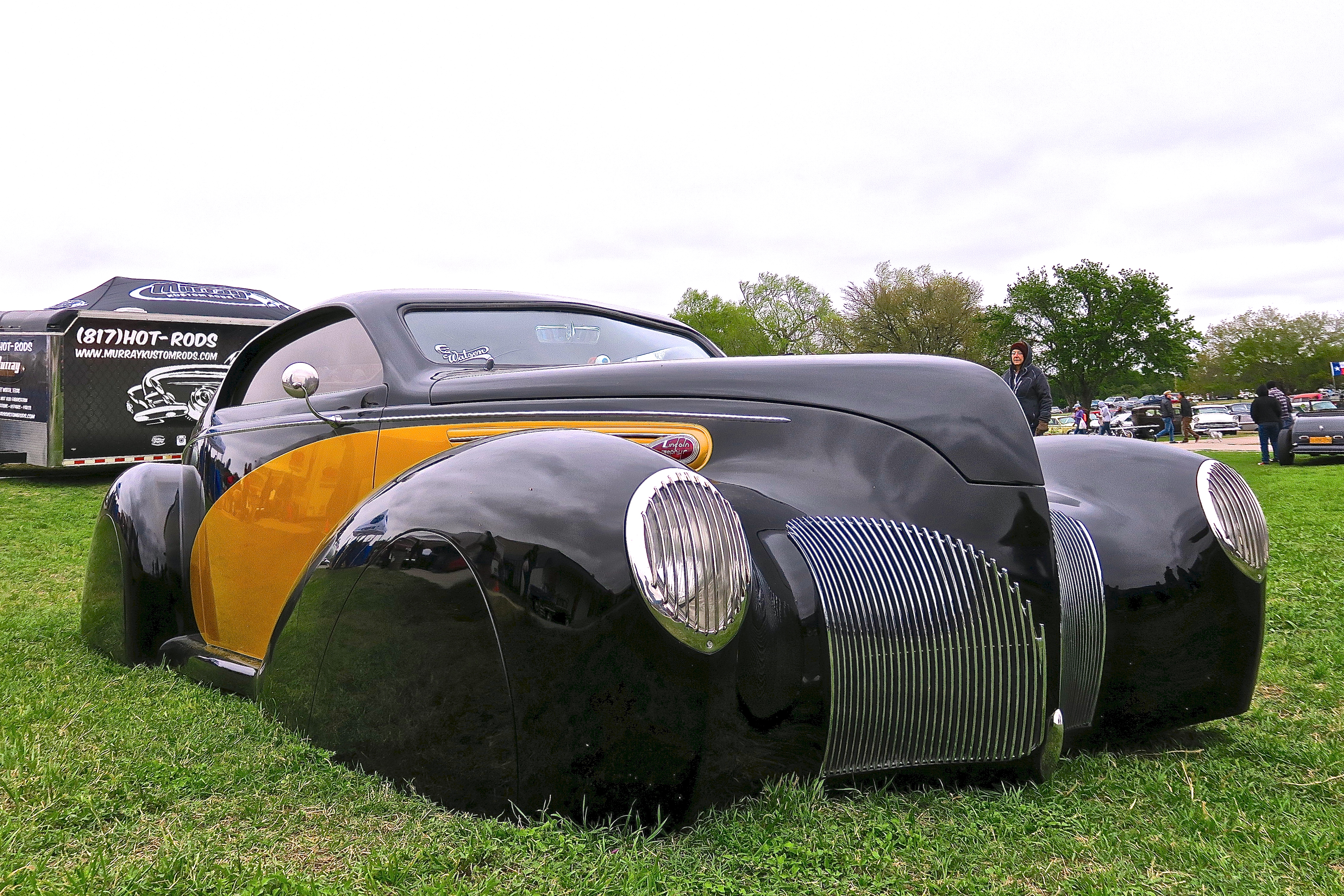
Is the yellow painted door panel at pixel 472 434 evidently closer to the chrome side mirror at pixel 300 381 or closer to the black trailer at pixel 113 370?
the chrome side mirror at pixel 300 381

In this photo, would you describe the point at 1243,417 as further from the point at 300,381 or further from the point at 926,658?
the point at 300,381

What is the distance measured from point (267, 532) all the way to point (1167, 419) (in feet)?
77.0

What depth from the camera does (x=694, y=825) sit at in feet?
6.21

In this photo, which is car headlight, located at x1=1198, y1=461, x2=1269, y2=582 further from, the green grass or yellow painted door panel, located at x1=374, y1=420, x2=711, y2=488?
yellow painted door panel, located at x1=374, y1=420, x2=711, y2=488

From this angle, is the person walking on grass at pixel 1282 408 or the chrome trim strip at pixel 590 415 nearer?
the chrome trim strip at pixel 590 415

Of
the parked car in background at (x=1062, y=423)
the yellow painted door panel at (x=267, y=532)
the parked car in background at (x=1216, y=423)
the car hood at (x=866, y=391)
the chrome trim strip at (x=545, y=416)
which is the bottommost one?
the parked car in background at (x=1062, y=423)

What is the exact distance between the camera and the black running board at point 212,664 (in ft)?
9.79

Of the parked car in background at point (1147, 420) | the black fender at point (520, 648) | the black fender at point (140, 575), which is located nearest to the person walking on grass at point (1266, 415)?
the parked car in background at point (1147, 420)

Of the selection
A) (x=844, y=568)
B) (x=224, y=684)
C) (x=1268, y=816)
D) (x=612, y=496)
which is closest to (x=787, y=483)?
(x=844, y=568)

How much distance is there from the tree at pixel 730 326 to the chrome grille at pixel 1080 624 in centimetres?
4003

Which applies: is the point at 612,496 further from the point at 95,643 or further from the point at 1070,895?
the point at 95,643

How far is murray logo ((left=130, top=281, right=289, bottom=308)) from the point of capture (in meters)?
13.7

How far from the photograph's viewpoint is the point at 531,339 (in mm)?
3441

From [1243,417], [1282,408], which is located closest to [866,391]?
[1282,408]
